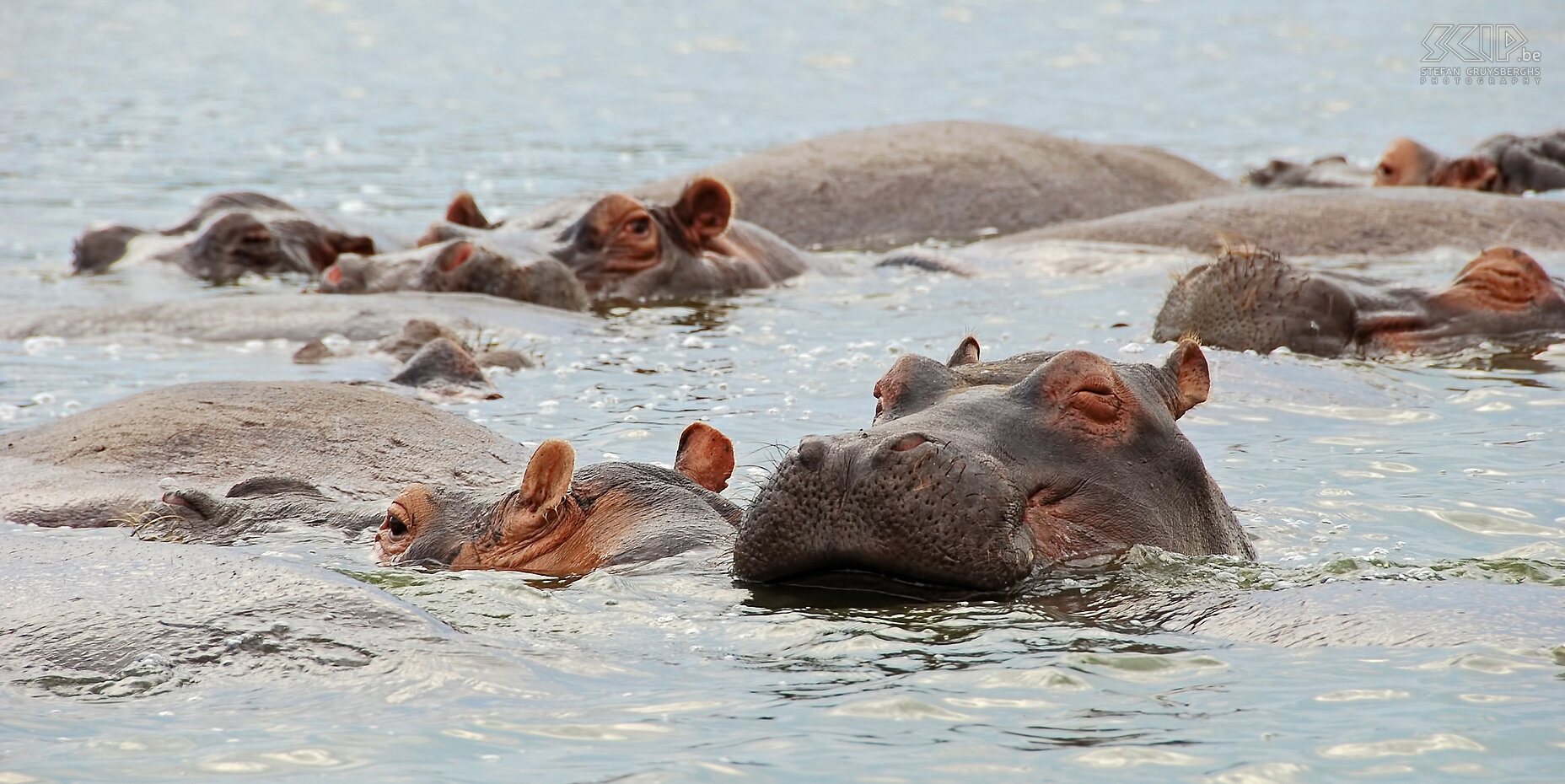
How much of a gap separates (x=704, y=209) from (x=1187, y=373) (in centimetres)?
607

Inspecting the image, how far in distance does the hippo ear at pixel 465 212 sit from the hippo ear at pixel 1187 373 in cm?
699

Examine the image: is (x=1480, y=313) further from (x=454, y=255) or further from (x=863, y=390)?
(x=454, y=255)

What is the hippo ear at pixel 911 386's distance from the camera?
478 centimetres

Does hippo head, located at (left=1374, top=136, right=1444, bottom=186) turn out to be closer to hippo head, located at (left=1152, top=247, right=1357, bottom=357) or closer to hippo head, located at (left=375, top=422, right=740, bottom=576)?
hippo head, located at (left=1152, top=247, right=1357, bottom=357)

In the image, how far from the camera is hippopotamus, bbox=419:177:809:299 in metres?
10.9

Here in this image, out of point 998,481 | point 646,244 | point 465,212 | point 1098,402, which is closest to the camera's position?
point 998,481

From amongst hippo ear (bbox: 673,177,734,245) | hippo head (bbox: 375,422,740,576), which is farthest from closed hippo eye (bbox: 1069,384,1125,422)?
hippo ear (bbox: 673,177,734,245)

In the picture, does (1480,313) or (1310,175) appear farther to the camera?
(1310,175)

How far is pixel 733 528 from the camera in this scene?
4828 millimetres

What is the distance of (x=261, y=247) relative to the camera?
39.8 feet

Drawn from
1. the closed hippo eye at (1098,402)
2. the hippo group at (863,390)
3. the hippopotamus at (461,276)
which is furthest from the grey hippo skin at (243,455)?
the hippopotamus at (461,276)

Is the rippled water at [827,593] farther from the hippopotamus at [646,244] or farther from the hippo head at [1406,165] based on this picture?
the hippo head at [1406,165]

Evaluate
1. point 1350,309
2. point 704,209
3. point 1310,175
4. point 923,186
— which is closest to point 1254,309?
point 1350,309

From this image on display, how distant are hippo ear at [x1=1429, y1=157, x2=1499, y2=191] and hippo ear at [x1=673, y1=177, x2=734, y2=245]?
219 inches
